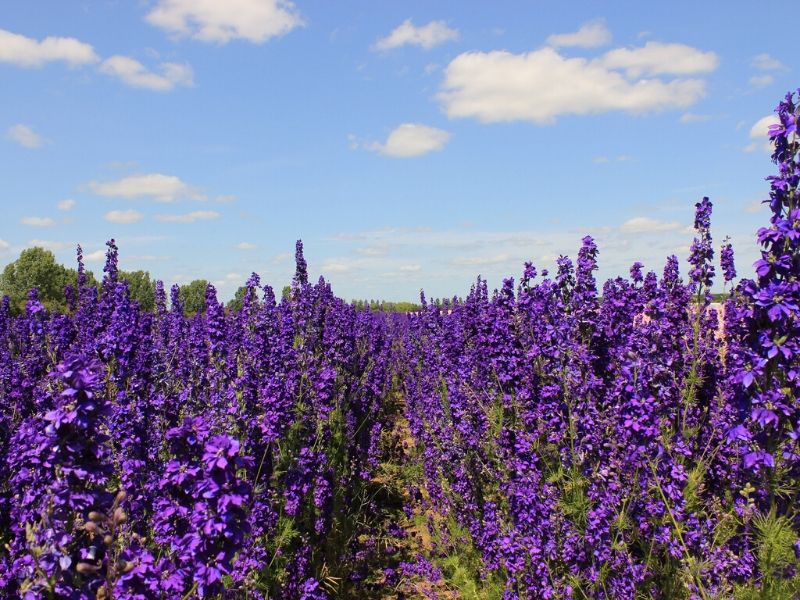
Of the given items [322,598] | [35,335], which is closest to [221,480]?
[322,598]

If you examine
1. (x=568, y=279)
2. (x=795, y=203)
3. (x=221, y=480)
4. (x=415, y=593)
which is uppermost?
(x=795, y=203)

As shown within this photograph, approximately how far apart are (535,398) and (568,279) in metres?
1.15

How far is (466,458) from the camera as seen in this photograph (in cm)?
550

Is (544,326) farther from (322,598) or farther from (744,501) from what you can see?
(322,598)

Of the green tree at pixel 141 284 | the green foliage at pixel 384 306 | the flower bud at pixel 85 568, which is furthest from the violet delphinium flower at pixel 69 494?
the green tree at pixel 141 284

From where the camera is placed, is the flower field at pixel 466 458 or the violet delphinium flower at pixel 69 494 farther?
the flower field at pixel 466 458

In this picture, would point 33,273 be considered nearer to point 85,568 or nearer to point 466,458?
point 466,458

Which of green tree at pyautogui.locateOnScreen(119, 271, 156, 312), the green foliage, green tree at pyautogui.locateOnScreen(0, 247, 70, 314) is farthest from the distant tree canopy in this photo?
the green foliage

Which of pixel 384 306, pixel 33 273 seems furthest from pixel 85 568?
pixel 33 273

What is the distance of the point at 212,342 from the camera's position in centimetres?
639

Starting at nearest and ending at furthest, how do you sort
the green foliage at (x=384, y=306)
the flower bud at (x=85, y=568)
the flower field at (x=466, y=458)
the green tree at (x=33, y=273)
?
the flower bud at (x=85, y=568) < the flower field at (x=466, y=458) < the green foliage at (x=384, y=306) < the green tree at (x=33, y=273)

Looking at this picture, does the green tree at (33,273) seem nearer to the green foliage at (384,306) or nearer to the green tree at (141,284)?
the green tree at (141,284)

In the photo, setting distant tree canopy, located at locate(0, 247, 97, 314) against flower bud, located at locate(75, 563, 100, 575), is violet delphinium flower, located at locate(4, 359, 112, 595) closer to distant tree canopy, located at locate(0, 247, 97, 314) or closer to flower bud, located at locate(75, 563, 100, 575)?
flower bud, located at locate(75, 563, 100, 575)

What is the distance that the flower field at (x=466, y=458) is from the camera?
224 centimetres
